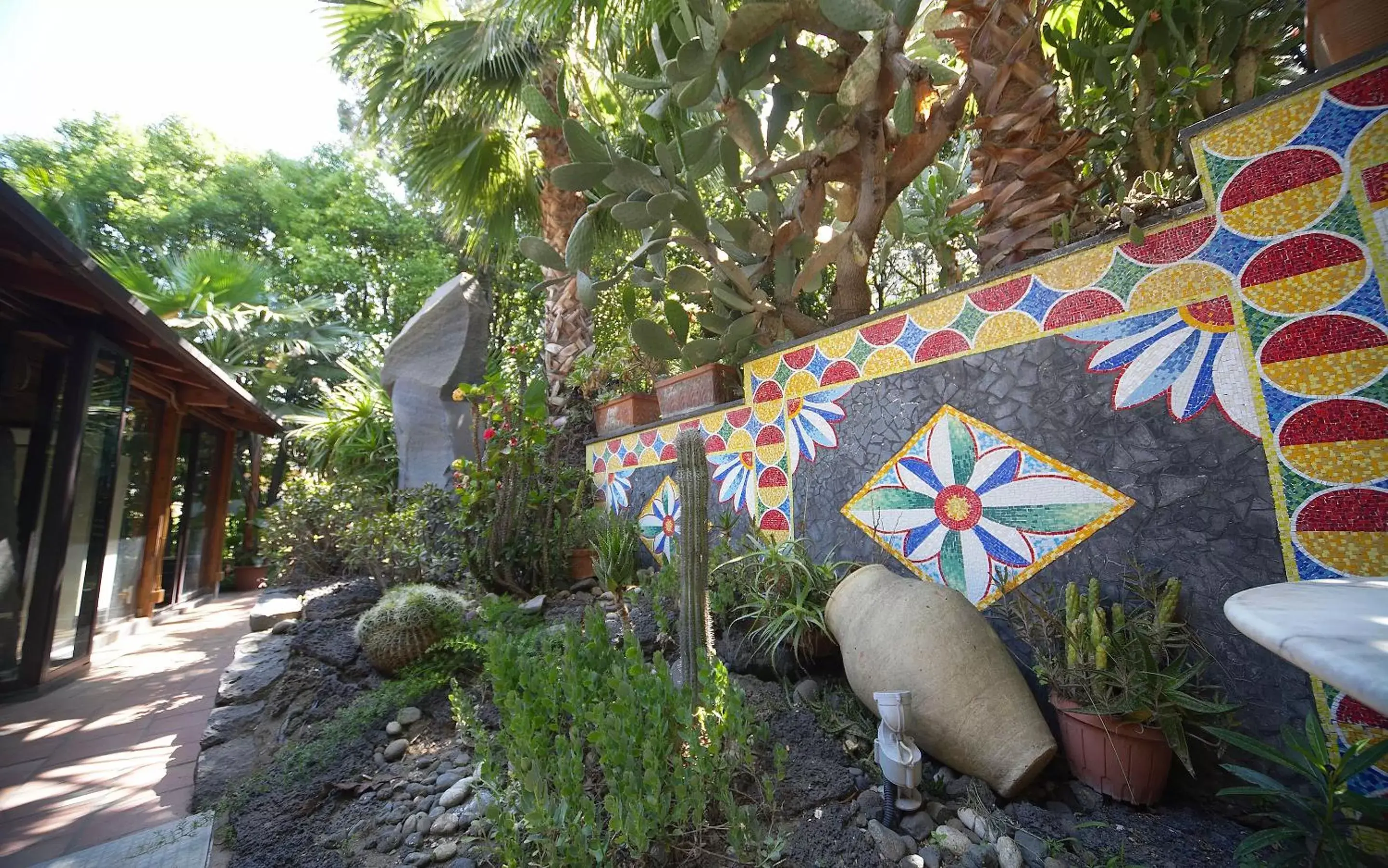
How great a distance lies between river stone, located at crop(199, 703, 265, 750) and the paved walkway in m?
0.16

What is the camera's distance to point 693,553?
2084 millimetres

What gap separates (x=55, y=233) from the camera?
286cm

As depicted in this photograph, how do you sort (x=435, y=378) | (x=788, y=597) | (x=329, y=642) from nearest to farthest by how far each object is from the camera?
(x=788, y=597) < (x=329, y=642) < (x=435, y=378)

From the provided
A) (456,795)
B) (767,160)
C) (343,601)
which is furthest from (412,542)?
(767,160)

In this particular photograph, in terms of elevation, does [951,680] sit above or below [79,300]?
below

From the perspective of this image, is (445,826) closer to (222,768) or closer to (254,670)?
(222,768)

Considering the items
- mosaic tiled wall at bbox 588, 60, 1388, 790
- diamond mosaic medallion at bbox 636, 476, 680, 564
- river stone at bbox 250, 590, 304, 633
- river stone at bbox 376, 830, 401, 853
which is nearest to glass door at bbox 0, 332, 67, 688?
river stone at bbox 250, 590, 304, 633

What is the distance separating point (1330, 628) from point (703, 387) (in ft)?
11.6

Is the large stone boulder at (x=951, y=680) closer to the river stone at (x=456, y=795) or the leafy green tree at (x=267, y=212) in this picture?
the river stone at (x=456, y=795)

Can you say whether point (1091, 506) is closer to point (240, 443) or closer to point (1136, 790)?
Result: point (1136, 790)

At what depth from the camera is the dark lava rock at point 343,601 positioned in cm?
378

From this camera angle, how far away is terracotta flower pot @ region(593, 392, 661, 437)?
4.91 meters

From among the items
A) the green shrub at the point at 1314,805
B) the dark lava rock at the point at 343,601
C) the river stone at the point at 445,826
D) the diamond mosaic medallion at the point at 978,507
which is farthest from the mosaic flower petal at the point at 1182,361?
the dark lava rock at the point at 343,601

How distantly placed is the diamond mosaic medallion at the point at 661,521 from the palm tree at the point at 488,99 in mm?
1958
